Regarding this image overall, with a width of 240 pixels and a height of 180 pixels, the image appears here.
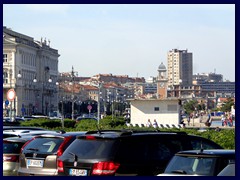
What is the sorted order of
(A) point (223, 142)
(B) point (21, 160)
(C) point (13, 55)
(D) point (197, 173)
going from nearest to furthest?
(D) point (197, 173) < (B) point (21, 160) < (A) point (223, 142) < (C) point (13, 55)

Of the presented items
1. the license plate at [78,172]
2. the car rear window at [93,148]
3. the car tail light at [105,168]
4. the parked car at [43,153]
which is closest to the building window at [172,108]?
the parked car at [43,153]

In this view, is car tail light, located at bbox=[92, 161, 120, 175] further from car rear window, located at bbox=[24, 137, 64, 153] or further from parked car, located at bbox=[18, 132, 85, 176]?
car rear window, located at bbox=[24, 137, 64, 153]

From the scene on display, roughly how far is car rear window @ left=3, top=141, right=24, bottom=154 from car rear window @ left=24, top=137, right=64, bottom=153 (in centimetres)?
97

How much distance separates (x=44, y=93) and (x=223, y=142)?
105913 mm

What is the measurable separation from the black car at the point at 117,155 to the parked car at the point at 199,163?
43.0 inches

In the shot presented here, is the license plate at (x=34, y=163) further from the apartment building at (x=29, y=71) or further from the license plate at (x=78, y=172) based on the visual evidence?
the apartment building at (x=29, y=71)

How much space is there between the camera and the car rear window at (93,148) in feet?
35.3

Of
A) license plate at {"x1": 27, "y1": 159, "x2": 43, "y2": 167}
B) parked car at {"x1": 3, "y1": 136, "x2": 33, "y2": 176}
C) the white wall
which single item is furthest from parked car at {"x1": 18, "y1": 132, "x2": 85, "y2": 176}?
the white wall

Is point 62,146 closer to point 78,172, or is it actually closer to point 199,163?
point 78,172

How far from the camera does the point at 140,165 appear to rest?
1088 centimetres

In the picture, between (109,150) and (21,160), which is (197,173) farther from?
(21,160)

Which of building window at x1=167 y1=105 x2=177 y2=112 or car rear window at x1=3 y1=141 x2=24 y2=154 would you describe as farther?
building window at x1=167 y1=105 x2=177 y2=112

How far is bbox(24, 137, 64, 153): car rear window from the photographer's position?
12961 millimetres
